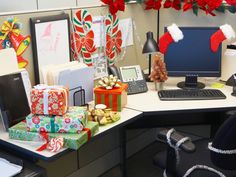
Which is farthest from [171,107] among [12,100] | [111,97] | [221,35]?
[12,100]

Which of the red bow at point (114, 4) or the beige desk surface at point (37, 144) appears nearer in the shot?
the beige desk surface at point (37, 144)

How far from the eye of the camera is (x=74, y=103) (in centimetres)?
181

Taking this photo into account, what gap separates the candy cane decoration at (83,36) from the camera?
6.52ft

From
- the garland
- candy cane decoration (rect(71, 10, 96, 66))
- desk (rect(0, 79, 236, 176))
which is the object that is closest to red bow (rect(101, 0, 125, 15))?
the garland

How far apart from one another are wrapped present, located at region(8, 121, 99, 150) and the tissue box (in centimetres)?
29

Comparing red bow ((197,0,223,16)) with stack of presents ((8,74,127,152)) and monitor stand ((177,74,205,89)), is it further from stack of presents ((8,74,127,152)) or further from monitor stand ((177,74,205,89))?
stack of presents ((8,74,127,152))

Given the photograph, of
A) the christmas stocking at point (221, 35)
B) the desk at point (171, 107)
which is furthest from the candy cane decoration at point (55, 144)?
the christmas stocking at point (221, 35)

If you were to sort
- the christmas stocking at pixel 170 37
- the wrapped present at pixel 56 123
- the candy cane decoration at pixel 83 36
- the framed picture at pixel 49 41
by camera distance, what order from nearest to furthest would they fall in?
the wrapped present at pixel 56 123 < the framed picture at pixel 49 41 < the candy cane decoration at pixel 83 36 < the christmas stocking at pixel 170 37

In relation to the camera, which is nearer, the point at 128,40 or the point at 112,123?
the point at 112,123

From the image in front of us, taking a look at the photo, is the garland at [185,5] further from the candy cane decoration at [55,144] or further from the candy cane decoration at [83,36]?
the candy cane decoration at [55,144]

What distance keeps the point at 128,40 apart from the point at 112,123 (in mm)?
Result: 863

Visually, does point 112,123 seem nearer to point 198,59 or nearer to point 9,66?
point 9,66

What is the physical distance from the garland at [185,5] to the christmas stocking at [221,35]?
175 millimetres

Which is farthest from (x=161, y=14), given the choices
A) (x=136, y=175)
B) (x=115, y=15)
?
(x=136, y=175)
